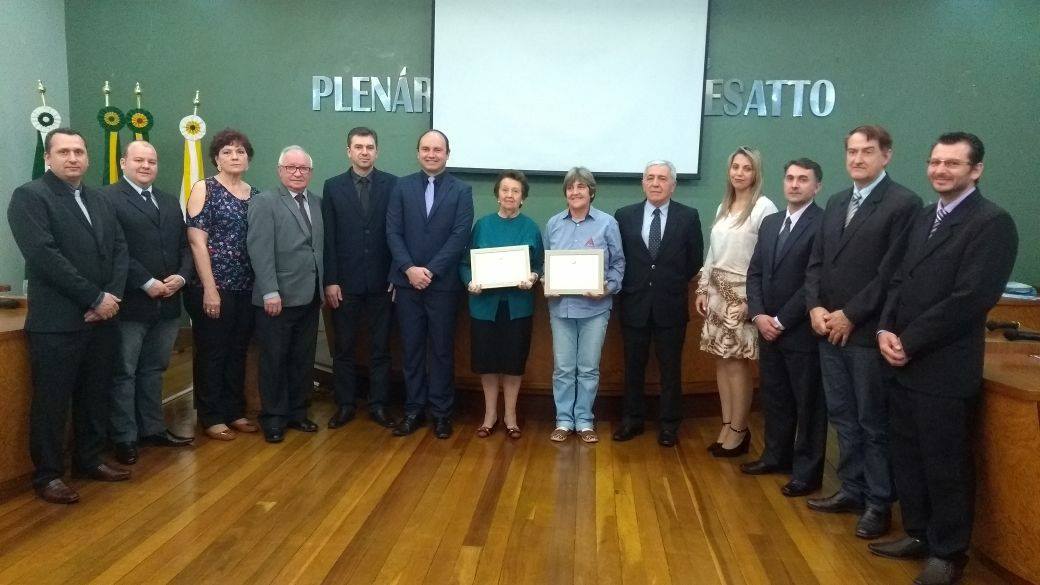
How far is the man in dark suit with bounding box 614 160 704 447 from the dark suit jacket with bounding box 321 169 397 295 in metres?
1.29

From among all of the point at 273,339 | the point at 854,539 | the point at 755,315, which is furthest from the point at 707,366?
the point at 273,339

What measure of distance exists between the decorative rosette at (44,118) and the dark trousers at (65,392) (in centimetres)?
260

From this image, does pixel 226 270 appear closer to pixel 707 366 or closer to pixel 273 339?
pixel 273 339

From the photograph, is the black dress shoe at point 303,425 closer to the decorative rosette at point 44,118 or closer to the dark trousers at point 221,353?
the dark trousers at point 221,353

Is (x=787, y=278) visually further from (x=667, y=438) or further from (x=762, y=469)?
(x=667, y=438)

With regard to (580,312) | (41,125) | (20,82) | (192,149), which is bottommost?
(580,312)

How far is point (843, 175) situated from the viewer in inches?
206

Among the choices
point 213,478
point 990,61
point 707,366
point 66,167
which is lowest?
point 213,478

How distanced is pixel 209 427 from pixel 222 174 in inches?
52.1

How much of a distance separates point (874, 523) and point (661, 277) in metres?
1.46

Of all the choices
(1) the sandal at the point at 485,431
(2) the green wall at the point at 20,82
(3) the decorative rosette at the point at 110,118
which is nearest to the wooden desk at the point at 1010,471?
(1) the sandal at the point at 485,431

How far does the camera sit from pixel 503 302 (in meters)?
3.61

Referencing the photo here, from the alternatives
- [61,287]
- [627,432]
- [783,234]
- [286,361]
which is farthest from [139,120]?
Result: [783,234]

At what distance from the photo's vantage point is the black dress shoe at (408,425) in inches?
146
